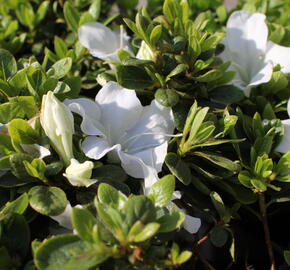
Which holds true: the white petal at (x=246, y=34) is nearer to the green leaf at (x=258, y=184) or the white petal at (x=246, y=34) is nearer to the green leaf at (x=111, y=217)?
the green leaf at (x=258, y=184)

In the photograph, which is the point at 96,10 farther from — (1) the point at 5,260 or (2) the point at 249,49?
(1) the point at 5,260

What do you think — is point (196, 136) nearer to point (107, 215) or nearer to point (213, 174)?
point (213, 174)

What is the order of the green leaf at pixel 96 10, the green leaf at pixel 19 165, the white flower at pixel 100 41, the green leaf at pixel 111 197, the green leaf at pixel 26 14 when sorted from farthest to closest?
the green leaf at pixel 26 14 < the green leaf at pixel 96 10 < the white flower at pixel 100 41 < the green leaf at pixel 19 165 < the green leaf at pixel 111 197

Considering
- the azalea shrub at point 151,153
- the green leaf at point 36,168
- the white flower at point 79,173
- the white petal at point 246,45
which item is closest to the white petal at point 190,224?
the azalea shrub at point 151,153

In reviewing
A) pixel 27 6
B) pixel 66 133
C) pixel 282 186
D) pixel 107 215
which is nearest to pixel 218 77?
pixel 282 186

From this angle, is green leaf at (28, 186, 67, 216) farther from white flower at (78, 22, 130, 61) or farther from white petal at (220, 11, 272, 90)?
white petal at (220, 11, 272, 90)

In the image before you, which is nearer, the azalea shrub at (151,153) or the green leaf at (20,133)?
the azalea shrub at (151,153)
